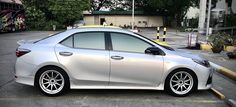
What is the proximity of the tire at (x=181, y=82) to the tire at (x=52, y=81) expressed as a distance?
6.98 ft

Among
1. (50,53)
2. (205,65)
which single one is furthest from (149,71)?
(50,53)

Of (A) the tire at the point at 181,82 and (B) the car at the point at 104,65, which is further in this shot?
(A) the tire at the point at 181,82

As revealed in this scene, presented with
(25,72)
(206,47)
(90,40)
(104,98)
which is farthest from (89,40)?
(206,47)

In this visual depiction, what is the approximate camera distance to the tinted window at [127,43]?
6.35 meters

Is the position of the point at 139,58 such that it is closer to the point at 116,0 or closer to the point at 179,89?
the point at 179,89

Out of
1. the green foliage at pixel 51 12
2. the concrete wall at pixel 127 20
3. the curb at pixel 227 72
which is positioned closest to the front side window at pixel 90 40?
the curb at pixel 227 72

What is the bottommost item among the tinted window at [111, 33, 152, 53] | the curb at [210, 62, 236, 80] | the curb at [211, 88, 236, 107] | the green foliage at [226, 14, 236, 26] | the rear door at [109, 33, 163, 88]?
the curb at [211, 88, 236, 107]

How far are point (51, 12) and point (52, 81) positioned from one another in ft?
127

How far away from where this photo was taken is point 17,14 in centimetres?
3338

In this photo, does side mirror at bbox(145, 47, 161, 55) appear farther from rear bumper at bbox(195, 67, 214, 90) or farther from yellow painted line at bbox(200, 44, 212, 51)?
yellow painted line at bbox(200, 44, 212, 51)

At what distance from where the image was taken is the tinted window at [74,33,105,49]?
634 centimetres

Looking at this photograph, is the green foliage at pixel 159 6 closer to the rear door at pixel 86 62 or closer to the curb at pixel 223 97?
the curb at pixel 223 97

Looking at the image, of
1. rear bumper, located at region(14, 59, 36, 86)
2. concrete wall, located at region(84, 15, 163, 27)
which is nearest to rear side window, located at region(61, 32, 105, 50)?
rear bumper, located at region(14, 59, 36, 86)

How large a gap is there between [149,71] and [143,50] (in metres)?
0.46
